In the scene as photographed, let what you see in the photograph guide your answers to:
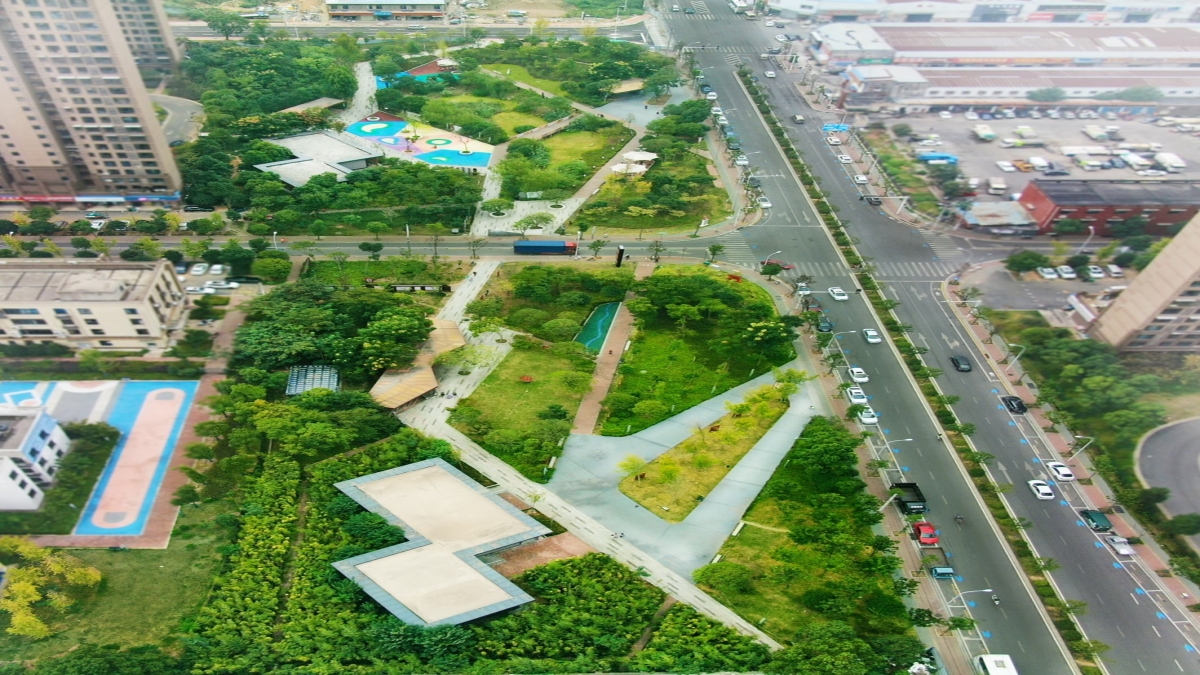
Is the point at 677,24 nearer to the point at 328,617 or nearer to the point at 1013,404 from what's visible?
the point at 1013,404

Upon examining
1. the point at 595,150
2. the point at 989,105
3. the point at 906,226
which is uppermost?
the point at 989,105

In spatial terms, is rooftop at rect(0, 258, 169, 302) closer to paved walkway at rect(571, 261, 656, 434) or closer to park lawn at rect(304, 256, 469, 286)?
park lawn at rect(304, 256, 469, 286)

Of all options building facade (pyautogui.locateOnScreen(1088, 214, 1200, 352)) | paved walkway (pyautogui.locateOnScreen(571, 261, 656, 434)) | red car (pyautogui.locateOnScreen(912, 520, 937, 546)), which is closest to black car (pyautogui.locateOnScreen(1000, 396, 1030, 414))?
building facade (pyautogui.locateOnScreen(1088, 214, 1200, 352))

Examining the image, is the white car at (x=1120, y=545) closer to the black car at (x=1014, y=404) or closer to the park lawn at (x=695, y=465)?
the black car at (x=1014, y=404)

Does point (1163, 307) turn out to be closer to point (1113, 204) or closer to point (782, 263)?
point (1113, 204)

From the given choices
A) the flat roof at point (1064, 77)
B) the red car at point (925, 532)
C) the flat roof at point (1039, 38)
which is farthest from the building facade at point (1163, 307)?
the flat roof at point (1039, 38)

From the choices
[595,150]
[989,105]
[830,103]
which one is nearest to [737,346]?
[595,150]
